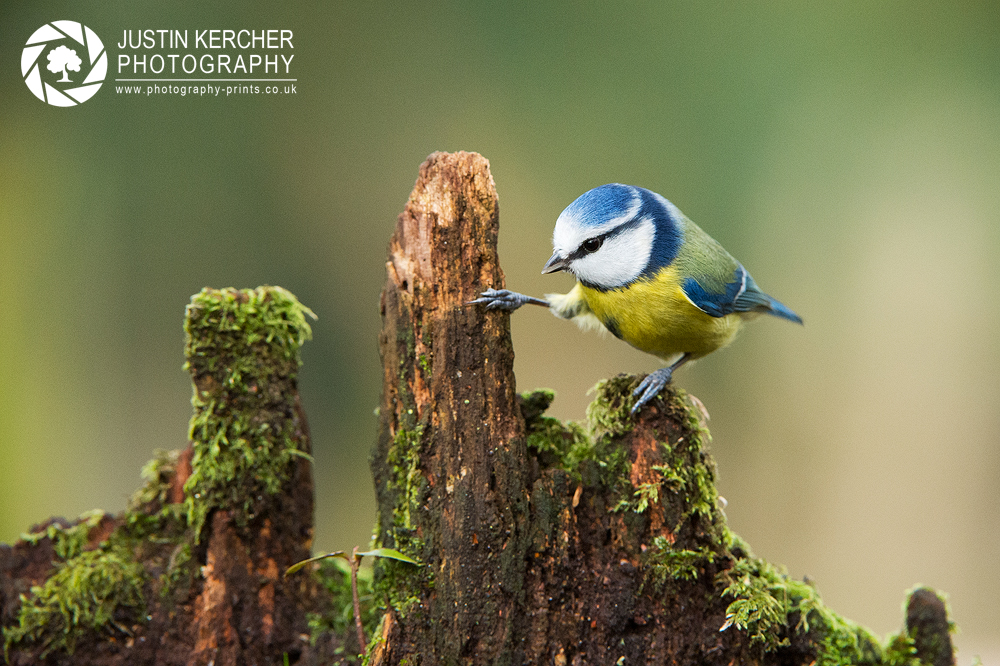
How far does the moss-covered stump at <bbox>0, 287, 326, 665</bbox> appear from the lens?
6.05 feet

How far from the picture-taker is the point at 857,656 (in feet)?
6.01

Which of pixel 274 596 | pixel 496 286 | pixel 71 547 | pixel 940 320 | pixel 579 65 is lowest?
pixel 274 596

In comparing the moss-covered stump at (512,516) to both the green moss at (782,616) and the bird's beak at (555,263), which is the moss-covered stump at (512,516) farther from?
the bird's beak at (555,263)

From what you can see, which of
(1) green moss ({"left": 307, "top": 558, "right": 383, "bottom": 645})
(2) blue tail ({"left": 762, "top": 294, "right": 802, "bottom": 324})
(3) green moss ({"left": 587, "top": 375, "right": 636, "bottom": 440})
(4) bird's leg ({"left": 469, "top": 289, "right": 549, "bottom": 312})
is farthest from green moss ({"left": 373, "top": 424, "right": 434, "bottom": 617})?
(2) blue tail ({"left": 762, "top": 294, "right": 802, "bottom": 324})

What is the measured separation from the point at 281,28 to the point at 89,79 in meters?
0.88

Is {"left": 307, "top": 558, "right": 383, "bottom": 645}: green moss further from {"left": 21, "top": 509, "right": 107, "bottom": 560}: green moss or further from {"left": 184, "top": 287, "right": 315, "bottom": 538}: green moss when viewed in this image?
{"left": 21, "top": 509, "right": 107, "bottom": 560}: green moss

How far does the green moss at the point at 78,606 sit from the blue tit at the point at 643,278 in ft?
3.80

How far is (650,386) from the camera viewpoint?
1807mm

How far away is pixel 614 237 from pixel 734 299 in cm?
50

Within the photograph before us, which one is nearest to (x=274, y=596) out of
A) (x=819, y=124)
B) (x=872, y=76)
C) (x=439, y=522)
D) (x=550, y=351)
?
(x=439, y=522)

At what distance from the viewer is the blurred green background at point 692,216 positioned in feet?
11.8

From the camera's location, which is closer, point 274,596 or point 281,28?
point 274,596

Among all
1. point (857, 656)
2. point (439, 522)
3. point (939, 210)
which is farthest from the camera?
point (939, 210)

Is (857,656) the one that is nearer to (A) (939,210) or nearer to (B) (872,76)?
(A) (939,210)
